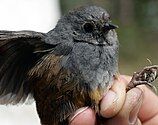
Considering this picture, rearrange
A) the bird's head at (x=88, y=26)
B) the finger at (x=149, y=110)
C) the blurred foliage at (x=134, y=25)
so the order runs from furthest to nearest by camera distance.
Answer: the blurred foliage at (x=134, y=25), the finger at (x=149, y=110), the bird's head at (x=88, y=26)

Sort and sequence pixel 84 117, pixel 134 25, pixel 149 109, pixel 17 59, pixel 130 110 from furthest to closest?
pixel 134 25
pixel 149 109
pixel 17 59
pixel 130 110
pixel 84 117

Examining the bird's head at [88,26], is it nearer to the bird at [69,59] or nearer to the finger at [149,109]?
the bird at [69,59]

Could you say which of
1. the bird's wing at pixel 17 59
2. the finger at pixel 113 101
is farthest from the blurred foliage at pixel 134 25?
the finger at pixel 113 101

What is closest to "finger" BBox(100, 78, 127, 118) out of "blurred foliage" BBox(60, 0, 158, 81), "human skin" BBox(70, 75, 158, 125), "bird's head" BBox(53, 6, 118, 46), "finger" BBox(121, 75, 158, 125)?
"human skin" BBox(70, 75, 158, 125)

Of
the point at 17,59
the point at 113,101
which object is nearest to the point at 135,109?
the point at 113,101

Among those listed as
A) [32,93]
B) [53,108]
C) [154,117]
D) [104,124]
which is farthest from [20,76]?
[154,117]

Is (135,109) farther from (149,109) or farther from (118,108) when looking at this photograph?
(149,109)

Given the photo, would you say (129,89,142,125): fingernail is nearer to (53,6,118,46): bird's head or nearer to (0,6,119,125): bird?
(0,6,119,125): bird
